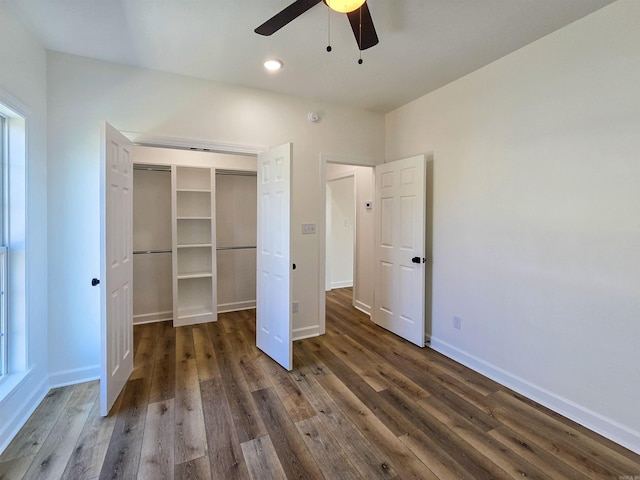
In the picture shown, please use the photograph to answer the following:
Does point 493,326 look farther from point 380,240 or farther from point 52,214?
point 52,214

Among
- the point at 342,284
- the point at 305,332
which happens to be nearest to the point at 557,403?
the point at 305,332

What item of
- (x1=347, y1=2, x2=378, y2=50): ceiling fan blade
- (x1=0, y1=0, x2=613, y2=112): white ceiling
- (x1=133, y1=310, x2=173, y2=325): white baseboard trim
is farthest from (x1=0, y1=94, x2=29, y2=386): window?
(x1=347, y1=2, x2=378, y2=50): ceiling fan blade

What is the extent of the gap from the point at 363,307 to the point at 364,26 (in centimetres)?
355

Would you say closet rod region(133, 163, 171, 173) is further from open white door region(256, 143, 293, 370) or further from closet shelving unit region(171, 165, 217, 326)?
open white door region(256, 143, 293, 370)

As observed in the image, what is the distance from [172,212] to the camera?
3676 millimetres

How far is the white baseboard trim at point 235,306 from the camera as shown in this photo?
4277 mm

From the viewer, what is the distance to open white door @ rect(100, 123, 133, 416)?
2.02 m

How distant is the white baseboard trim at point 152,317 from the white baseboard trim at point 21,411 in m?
1.46

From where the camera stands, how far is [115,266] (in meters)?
2.21

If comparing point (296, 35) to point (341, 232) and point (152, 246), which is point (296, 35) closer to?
point (152, 246)

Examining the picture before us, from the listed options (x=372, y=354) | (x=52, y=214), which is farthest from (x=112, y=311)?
(x=372, y=354)

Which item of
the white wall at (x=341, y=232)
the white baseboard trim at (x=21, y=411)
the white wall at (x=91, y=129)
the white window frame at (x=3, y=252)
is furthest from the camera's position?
the white wall at (x=341, y=232)

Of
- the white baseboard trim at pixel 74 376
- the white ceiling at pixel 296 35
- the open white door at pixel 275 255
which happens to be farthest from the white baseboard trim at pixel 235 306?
the white ceiling at pixel 296 35

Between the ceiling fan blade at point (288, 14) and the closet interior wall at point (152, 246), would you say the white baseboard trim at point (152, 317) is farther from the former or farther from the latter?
the ceiling fan blade at point (288, 14)
